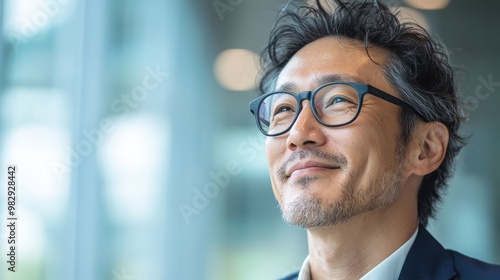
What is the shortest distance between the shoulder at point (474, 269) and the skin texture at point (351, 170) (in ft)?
0.44

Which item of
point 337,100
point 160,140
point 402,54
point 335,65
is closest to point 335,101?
point 337,100

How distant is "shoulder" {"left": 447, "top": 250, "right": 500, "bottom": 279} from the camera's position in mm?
1574

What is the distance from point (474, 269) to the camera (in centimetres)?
159

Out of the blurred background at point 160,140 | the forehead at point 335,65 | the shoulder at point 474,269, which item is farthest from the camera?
the blurred background at point 160,140

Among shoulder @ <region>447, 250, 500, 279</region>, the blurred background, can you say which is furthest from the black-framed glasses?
the blurred background

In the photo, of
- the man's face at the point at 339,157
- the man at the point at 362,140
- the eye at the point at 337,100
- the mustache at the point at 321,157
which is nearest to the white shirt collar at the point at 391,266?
the man at the point at 362,140

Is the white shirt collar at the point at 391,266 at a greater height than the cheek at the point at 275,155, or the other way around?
the cheek at the point at 275,155

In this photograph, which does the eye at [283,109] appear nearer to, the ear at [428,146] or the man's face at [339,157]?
the man's face at [339,157]

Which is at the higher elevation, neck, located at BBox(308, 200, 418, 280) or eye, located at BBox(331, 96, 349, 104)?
eye, located at BBox(331, 96, 349, 104)

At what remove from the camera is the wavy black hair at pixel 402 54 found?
1739mm

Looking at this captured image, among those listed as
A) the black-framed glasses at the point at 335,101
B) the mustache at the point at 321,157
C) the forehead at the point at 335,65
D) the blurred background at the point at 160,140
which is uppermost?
the forehead at the point at 335,65

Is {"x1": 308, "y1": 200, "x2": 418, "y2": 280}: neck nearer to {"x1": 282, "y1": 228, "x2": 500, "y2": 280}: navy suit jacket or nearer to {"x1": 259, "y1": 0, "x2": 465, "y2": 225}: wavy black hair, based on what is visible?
{"x1": 282, "y1": 228, "x2": 500, "y2": 280}: navy suit jacket

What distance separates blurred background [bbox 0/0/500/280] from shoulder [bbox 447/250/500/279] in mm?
1382

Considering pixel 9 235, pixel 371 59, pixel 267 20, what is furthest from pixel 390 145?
pixel 267 20
